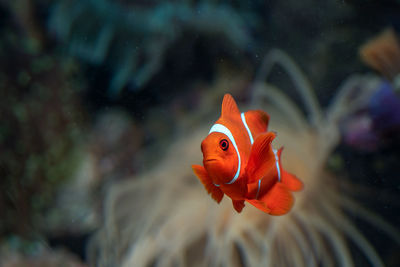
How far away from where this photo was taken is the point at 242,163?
72 cm

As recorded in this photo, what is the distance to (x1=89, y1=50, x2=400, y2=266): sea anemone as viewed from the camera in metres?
1.54

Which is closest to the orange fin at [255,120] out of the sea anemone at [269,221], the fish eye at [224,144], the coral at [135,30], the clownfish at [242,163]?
the clownfish at [242,163]

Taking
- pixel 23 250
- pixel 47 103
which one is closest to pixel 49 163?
pixel 47 103

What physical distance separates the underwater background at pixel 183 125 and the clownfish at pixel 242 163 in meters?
0.72

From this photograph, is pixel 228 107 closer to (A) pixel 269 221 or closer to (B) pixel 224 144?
(B) pixel 224 144

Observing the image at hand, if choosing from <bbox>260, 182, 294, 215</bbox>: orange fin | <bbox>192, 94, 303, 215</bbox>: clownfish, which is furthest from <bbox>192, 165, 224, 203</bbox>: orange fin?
<bbox>260, 182, 294, 215</bbox>: orange fin

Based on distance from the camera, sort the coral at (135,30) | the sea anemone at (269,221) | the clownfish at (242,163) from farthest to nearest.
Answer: the coral at (135,30)
the sea anemone at (269,221)
the clownfish at (242,163)

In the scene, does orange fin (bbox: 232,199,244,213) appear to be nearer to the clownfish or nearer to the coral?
the clownfish

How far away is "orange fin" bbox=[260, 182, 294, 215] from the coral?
1.59 m

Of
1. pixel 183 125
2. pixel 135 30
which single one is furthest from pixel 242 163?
pixel 135 30

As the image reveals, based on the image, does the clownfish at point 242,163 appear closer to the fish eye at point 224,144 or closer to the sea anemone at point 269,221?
the fish eye at point 224,144

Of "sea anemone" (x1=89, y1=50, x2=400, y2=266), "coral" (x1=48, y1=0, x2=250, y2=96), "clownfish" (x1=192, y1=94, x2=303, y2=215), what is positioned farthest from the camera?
"coral" (x1=48, y1=0, x2=250, y2=96)

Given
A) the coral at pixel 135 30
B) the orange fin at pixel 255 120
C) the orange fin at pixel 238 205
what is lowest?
the orange fin at pixel 238 205

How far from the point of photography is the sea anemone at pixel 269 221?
5.04 feet
